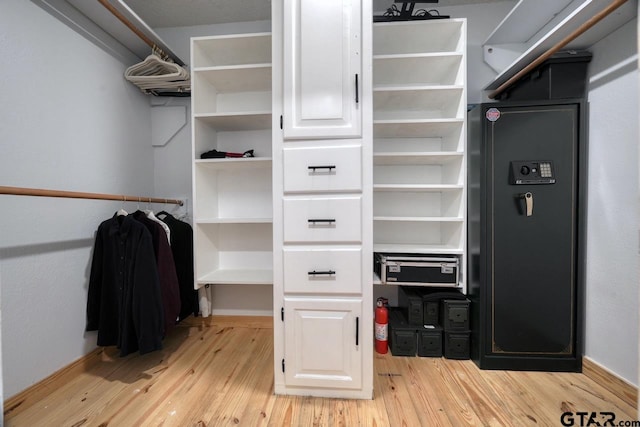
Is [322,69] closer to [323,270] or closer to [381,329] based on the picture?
[323,270]

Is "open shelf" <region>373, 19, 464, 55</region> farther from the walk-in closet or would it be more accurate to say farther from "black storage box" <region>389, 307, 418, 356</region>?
"black storage box" <region>389, 307, 418, 356</region>

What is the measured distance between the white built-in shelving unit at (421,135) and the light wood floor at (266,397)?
1.95 feet

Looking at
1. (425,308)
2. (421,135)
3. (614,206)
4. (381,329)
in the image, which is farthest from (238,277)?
(614,206)

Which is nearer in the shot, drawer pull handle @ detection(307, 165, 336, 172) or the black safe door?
drawer pull handle @ detection(307, 165, 336, 172)

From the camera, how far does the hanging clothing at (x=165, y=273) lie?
1468 mm

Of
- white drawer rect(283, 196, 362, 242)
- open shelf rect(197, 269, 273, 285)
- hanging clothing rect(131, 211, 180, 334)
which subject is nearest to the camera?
white drawer rect(283, 196, 362, 242)

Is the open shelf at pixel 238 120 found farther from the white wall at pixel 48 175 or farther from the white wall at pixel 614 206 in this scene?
the white wall at pixel 614 206

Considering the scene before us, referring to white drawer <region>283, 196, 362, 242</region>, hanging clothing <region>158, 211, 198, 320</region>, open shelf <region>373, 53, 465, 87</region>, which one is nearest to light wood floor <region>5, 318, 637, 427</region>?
hanging clothing <region>158, 211, 198, 320</region>

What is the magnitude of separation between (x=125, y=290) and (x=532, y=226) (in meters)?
2.39

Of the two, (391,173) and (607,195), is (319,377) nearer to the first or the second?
(391,173)

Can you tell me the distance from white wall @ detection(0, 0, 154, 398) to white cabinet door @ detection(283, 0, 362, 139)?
1363mm

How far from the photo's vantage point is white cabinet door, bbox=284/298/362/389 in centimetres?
121

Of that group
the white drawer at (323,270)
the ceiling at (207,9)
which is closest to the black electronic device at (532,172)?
the white drawer at (323,270)

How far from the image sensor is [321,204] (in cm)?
120
